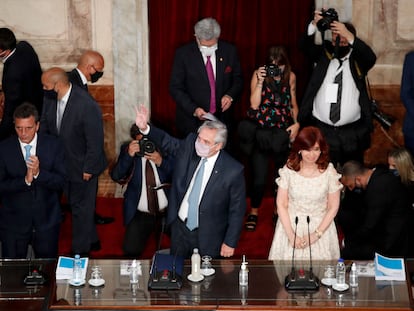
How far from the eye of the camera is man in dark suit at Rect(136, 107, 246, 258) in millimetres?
7090

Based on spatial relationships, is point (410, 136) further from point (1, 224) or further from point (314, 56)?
point (1, 224)

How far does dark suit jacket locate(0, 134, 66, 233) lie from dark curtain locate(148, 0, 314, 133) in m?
2.46

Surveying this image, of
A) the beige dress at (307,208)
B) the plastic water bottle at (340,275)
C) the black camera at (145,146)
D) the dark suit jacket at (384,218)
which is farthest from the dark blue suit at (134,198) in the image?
the plastic water bottle at (340,275)

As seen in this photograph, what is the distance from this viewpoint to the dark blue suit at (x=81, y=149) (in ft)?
26.0

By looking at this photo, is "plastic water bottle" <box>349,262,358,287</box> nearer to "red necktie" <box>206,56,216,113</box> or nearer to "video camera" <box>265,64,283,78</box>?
"video camera" <box>265,64,283,78</box>

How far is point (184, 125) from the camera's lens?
906cm

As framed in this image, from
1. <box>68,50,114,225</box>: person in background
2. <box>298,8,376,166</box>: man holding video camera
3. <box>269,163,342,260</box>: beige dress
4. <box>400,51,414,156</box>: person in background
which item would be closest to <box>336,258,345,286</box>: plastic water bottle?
<box>269,163,342,260</box>: beige dress

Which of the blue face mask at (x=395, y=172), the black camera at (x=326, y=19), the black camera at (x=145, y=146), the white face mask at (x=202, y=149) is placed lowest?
the blue face mask at (x=395, y=172)

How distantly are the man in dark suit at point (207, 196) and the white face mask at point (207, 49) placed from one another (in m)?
1.72

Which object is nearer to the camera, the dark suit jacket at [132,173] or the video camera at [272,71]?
the dark suit jacket at [132,173]

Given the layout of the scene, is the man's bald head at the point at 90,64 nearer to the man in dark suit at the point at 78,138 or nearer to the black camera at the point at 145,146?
the man in dark suit at the point at 78,138

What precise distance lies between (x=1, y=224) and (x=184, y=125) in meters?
2.30

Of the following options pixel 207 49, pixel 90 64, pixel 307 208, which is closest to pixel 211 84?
pixel 207 49

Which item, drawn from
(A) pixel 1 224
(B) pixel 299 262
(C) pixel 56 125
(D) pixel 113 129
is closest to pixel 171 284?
(B) pixel 299 262
